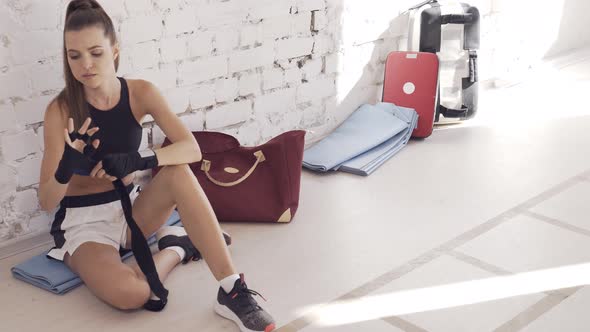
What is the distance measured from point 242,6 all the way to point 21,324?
143cm

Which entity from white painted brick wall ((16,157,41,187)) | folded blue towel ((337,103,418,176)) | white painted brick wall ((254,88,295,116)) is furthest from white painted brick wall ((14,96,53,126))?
folded blue towel ((337,103,418,176))

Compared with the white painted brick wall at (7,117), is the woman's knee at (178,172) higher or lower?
lower

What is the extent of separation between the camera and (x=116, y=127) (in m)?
2.13

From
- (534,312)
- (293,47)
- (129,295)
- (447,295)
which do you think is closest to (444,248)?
(447,295)

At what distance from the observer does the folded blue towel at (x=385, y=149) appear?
302 cm

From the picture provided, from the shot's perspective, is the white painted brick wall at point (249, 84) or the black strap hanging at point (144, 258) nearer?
the black strap hanging at point (144, 258)

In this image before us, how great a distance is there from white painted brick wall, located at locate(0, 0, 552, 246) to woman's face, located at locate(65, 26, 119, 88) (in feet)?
0.99

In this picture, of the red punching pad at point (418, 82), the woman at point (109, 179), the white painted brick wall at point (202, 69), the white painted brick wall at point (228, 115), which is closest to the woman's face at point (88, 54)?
the woman at point (109, 179)

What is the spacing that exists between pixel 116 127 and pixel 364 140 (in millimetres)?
1314

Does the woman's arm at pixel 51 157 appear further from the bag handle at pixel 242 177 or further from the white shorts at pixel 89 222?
the bag handle at pixel 242 177

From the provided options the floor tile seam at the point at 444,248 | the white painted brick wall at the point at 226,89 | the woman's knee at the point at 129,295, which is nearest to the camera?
the woman's knee at the point at 129,295

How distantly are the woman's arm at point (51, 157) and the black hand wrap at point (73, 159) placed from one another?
0.21 feet

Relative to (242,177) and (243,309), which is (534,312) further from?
(242,177)

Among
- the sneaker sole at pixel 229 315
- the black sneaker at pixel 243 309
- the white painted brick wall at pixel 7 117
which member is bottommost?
the sneaker sole at pixel 229 315
